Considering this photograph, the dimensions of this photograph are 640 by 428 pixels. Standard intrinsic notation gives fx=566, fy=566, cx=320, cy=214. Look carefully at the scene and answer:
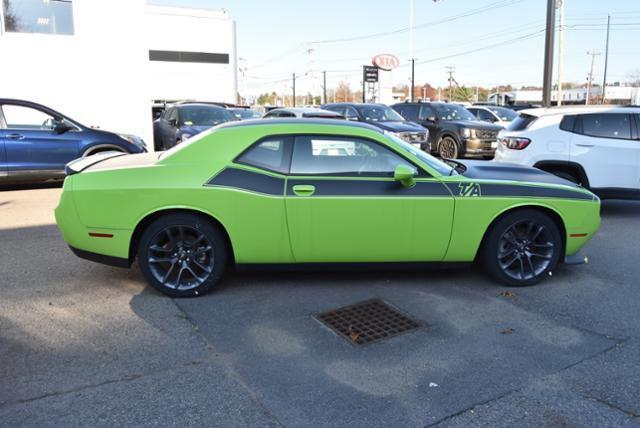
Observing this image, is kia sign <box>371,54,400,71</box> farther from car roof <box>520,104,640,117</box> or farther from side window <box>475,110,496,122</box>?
car roof <box>520,104,640,117</box>

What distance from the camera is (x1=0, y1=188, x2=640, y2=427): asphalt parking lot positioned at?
3184 millimetres

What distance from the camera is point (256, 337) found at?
4.13m

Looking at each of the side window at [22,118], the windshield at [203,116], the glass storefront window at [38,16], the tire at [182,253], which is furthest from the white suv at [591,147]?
the glass storefront window at [38,16]

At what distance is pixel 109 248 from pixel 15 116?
662 centimetres

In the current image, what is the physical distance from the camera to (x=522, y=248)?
5281 mm

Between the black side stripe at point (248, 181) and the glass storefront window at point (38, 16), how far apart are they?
1104 centimetres

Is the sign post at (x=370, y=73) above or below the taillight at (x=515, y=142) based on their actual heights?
above

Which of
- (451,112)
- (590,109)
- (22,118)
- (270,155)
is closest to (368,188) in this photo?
(270,155)

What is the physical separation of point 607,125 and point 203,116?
8849 mm

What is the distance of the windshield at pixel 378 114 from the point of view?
1537cm

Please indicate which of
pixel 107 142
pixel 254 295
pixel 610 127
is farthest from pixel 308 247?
pixel 107 142

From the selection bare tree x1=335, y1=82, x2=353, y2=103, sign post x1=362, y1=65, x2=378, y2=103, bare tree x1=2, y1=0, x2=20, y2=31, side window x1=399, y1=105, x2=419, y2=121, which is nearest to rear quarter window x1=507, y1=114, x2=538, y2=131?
side window x1=399, y1=105, x2=419, y2=121

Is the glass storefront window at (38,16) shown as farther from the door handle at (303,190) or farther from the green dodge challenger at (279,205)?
the door handle at (303,190)

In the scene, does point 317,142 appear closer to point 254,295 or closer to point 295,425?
point 254,295
